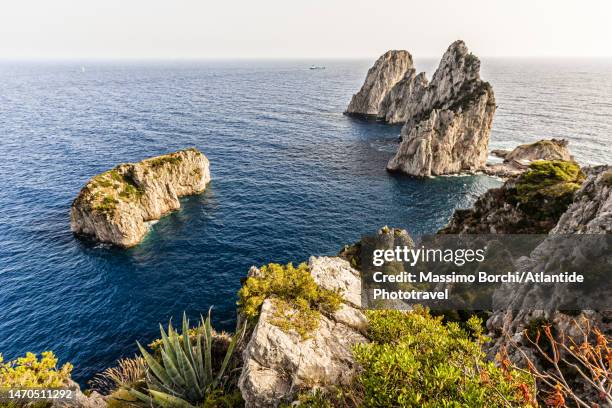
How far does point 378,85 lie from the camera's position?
141 metres

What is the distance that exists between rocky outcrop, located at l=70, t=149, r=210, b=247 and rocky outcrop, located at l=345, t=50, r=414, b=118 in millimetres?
91733

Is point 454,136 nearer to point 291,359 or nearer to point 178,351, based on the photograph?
point 291,359

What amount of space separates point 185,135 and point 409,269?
275 feet

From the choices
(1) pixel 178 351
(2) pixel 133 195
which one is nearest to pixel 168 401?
(1) pixel 178 351

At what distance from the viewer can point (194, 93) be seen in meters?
191

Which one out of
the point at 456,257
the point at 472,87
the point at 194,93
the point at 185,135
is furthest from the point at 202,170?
the point at 194,93

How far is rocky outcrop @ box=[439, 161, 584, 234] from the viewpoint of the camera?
34875 mm

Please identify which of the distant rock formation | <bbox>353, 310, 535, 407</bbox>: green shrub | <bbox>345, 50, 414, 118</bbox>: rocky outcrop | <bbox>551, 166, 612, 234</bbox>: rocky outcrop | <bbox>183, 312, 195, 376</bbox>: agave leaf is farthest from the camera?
<bbox>345, 50, 414, 118</bbox>: rocky outcrop

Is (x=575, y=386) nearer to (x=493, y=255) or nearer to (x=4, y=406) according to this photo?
(x=493, y=255)

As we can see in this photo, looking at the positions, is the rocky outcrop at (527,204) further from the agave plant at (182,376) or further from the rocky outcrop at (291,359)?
the agave plant at (182,376)

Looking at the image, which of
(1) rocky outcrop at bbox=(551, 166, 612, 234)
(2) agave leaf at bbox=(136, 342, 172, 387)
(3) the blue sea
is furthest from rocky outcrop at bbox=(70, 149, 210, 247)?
(1) rocky outcrop at bbox=(551, 166, 612, 234)

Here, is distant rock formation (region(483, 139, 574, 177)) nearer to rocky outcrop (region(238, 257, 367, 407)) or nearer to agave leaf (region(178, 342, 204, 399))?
rocky outcrop (region(238, 257, 367, 407))

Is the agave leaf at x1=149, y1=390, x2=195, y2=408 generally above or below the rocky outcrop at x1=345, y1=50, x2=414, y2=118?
below

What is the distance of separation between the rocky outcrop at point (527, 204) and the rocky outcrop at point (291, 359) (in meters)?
28.2
